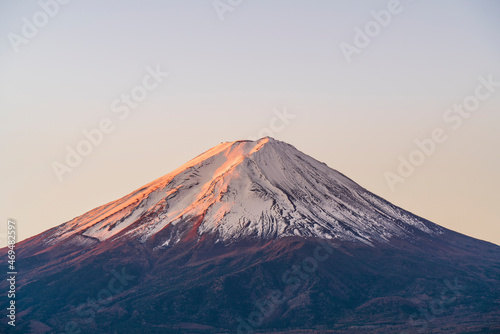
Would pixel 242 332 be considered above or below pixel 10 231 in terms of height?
below

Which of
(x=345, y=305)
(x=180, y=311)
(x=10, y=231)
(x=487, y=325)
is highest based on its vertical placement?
(x=10, y=231)

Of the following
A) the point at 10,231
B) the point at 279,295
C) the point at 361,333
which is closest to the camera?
the point at 10,231

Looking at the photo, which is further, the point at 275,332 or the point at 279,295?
the point at 279,295

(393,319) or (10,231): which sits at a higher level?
(10,231)

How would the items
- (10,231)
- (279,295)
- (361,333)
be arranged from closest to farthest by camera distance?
(10,231) < (361,333) < (279,295)

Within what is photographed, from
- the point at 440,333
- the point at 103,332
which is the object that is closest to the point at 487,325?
the point at 440,333

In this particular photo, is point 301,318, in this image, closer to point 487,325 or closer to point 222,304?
point 222,304

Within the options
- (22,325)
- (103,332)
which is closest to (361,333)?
(103,332)

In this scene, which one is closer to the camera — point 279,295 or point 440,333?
point 440,333

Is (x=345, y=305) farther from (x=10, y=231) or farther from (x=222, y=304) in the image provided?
(x=10, y=231)
